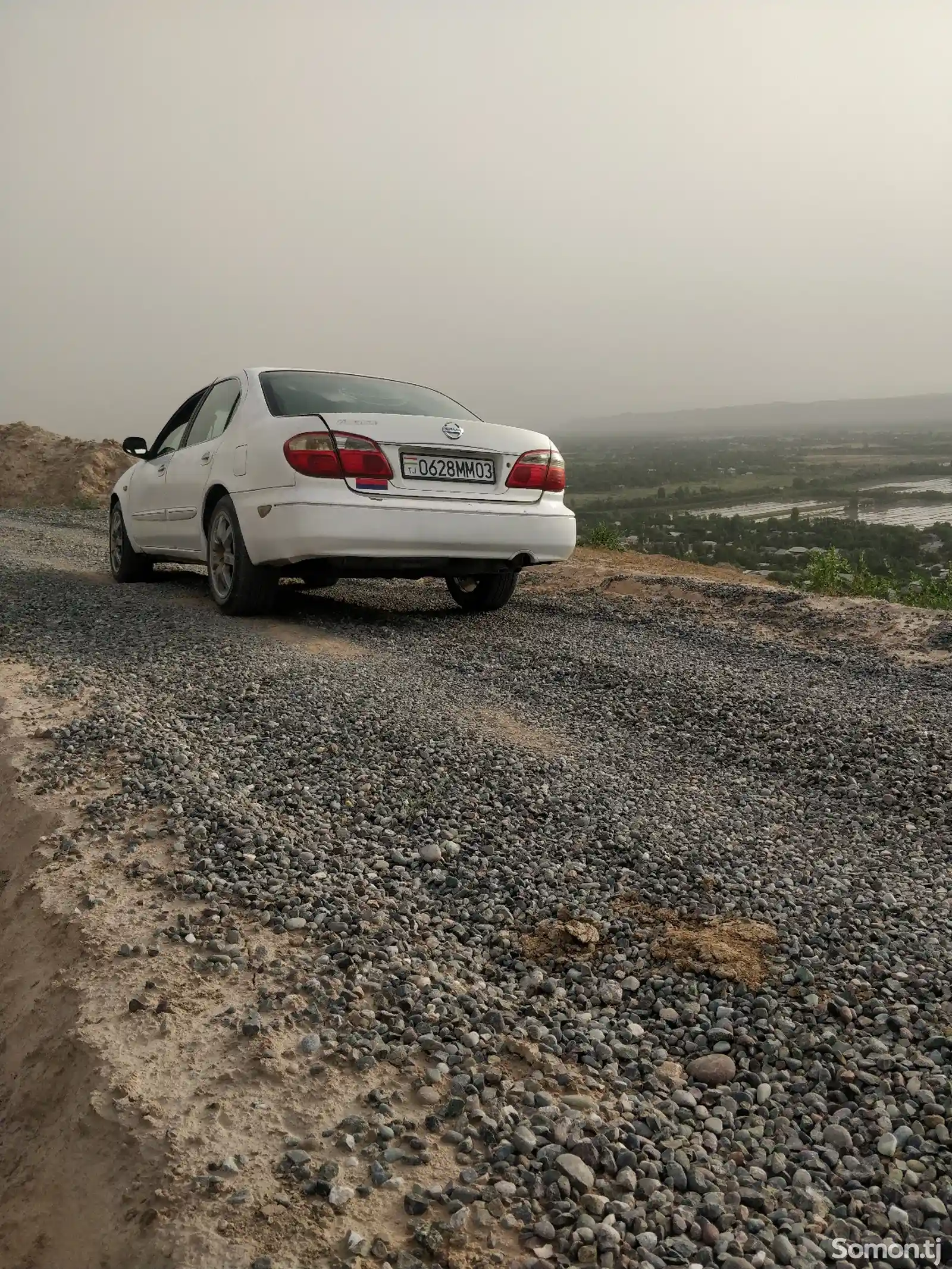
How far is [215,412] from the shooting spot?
24.7 ft

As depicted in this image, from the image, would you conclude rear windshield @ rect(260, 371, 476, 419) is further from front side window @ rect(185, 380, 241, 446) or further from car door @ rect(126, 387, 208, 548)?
car door @ rect(126, 387, 208, 548)

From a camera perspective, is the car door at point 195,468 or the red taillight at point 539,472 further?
the car door at point 195,468

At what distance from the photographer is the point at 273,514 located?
6.16 metres

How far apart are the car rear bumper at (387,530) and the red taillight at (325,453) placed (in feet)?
0.66

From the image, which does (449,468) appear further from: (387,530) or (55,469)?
(55,469)

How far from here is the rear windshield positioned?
21.1 feet

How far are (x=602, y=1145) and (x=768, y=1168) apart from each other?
1.06ft

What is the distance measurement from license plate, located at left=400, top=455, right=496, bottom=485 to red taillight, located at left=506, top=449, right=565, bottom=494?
18 centimetres

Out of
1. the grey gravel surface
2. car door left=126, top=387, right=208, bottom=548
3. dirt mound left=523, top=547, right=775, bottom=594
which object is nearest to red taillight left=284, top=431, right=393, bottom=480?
the grey gravel surface

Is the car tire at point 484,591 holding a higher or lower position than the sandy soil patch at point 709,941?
higher

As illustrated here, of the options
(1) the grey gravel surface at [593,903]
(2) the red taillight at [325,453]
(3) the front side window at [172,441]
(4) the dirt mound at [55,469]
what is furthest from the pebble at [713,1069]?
(4) the dirt mound at [55,469]

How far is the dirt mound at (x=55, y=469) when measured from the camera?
2762cm

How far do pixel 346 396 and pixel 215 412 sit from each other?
4.68ft

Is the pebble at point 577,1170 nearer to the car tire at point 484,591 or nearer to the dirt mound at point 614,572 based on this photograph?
the car tire at point 484,591
